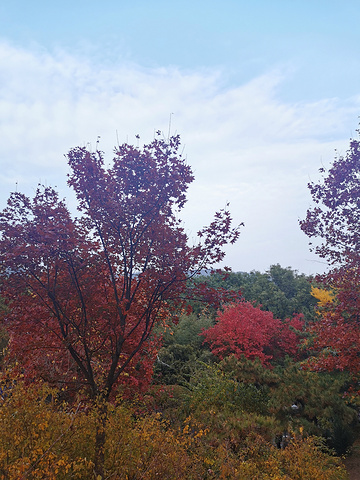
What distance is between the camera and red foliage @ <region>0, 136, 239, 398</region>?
5.39 m

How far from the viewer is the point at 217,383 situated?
36.6ft

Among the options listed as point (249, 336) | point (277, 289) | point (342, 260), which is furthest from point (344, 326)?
point (277, 289)

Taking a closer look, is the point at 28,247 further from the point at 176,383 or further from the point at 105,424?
the point at 176,383

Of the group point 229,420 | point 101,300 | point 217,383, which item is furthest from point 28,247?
point 217,383

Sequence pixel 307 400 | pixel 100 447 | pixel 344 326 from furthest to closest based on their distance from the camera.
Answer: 1. pixel 307 400
2. pixel 344 326
3. pixel 100 447

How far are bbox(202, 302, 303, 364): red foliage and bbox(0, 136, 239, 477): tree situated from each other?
29.7 ft

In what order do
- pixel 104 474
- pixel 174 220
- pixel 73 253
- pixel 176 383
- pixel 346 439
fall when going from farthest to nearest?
pixel 176 383 → pixel 346 439 → pixel 174 220 → pixel 73 253 → pixel 104 474

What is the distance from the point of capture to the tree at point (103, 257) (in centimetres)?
Result: 537

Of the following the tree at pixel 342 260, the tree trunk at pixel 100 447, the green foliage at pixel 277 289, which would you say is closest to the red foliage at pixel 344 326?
the tree at pixel 342 260

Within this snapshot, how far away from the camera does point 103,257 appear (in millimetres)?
5926

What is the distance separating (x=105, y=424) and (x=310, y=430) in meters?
6.82

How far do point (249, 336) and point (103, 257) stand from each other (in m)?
10.7

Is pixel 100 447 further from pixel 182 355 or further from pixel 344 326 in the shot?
pixel 182 355

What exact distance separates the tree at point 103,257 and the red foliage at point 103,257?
0.06 ft
